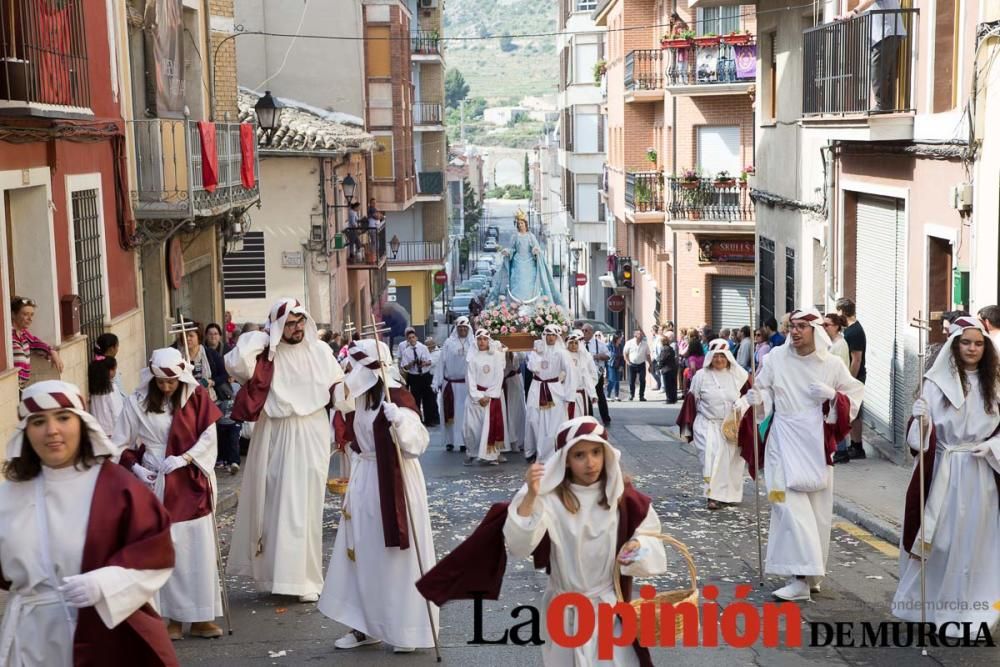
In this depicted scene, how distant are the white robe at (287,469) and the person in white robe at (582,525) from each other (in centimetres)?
Result: 406

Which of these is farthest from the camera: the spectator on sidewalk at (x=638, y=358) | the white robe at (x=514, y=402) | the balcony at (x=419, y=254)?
the balcony at (x=419, y=254)

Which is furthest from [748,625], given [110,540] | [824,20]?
[824,20]

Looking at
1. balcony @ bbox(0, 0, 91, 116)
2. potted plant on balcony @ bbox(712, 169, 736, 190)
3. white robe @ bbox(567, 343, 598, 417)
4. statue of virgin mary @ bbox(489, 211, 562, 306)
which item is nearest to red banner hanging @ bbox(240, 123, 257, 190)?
statue of virgin mary @ bbox(489, 211, 562, 306)

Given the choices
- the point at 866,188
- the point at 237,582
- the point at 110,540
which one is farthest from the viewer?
the point at 866,188

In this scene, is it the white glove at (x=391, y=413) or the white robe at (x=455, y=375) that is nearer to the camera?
the white glove at (x=391, y=413)

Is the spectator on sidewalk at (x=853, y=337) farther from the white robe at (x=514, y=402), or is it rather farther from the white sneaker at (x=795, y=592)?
the white sneaker at (x=795, y=592)

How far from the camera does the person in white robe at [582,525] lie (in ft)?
20.7

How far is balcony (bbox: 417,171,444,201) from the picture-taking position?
2237 inches

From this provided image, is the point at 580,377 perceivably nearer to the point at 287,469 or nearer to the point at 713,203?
the point at 287,469

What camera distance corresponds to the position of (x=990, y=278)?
44.8ft

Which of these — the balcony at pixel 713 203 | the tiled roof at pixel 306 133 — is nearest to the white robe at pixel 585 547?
the tiled roof at pixel 306 133

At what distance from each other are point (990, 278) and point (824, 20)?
32.0ft

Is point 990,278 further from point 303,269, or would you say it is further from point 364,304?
point 364,304

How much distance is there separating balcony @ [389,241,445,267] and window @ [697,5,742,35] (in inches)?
797
